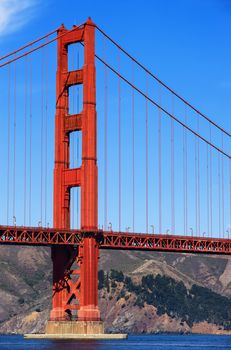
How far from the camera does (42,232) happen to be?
142375mm

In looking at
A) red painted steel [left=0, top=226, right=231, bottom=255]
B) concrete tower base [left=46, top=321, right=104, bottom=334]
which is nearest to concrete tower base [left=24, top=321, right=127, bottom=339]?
concrete tower base [left=46, top=321, right=104, bottom=334]

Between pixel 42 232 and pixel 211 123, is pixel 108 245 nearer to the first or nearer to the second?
pixel 42 232

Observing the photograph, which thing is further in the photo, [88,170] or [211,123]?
[211,123]

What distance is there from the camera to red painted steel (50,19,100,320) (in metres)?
142

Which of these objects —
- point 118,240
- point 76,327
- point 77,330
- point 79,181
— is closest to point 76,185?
point 79,181

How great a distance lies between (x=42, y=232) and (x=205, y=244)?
88.4 feet

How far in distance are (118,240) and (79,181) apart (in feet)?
34.9

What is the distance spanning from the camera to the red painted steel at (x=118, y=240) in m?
142

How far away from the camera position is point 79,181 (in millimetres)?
143875

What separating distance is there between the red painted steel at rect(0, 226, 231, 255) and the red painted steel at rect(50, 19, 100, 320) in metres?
2.04

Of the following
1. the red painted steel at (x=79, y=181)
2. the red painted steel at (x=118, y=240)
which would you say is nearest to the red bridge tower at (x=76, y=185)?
the red painted steel at (x=79, y=181)

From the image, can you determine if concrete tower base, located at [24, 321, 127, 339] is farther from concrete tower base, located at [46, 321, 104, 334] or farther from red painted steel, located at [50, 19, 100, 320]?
red painted steel, located at [50, 19, 100, 320]

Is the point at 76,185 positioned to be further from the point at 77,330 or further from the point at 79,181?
the point at 77,330

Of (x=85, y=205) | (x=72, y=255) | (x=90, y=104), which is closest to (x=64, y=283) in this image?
(x=72, y=255)
